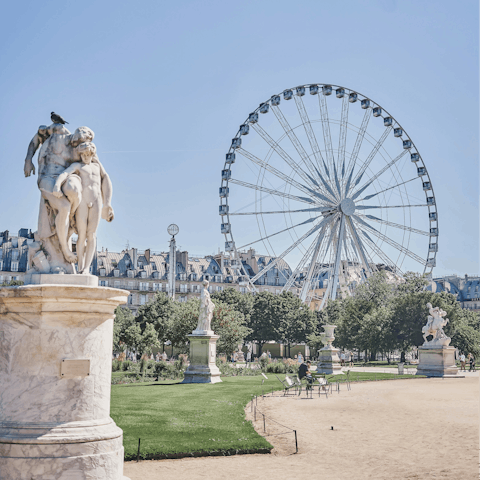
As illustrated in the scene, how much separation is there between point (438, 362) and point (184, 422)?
2076cm

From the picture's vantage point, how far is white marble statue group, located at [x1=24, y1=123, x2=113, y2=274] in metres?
5.93

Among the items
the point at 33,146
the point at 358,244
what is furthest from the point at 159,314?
the point at 33,146

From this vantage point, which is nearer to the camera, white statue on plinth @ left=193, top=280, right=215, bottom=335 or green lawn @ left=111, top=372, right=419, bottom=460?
green lawn @ left=111, top=372, right=419, bottom=460

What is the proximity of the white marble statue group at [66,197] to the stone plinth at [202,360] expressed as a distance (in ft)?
53.1

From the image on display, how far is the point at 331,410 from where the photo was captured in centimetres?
1451

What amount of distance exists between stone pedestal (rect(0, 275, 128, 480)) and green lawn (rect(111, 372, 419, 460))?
10.8 feet

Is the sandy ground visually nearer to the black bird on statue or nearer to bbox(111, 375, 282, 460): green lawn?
bbox(111, 375, 282, 460): green lawn

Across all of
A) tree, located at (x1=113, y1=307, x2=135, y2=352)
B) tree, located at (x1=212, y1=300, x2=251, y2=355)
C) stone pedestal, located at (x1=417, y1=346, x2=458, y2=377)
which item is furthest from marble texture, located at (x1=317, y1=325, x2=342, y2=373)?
tree, located at (x1=113, y1=307, x2=135, y2=352)

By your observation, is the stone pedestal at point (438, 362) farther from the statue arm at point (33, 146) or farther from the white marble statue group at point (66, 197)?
the statue arm at point (33, 146)

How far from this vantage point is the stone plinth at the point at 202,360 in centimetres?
2188

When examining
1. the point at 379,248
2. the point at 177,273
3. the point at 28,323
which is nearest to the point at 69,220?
the point at 28,323

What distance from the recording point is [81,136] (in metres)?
6.21

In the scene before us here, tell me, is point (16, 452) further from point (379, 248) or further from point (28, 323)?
point (379, 248)

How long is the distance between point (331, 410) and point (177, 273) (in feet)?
231
